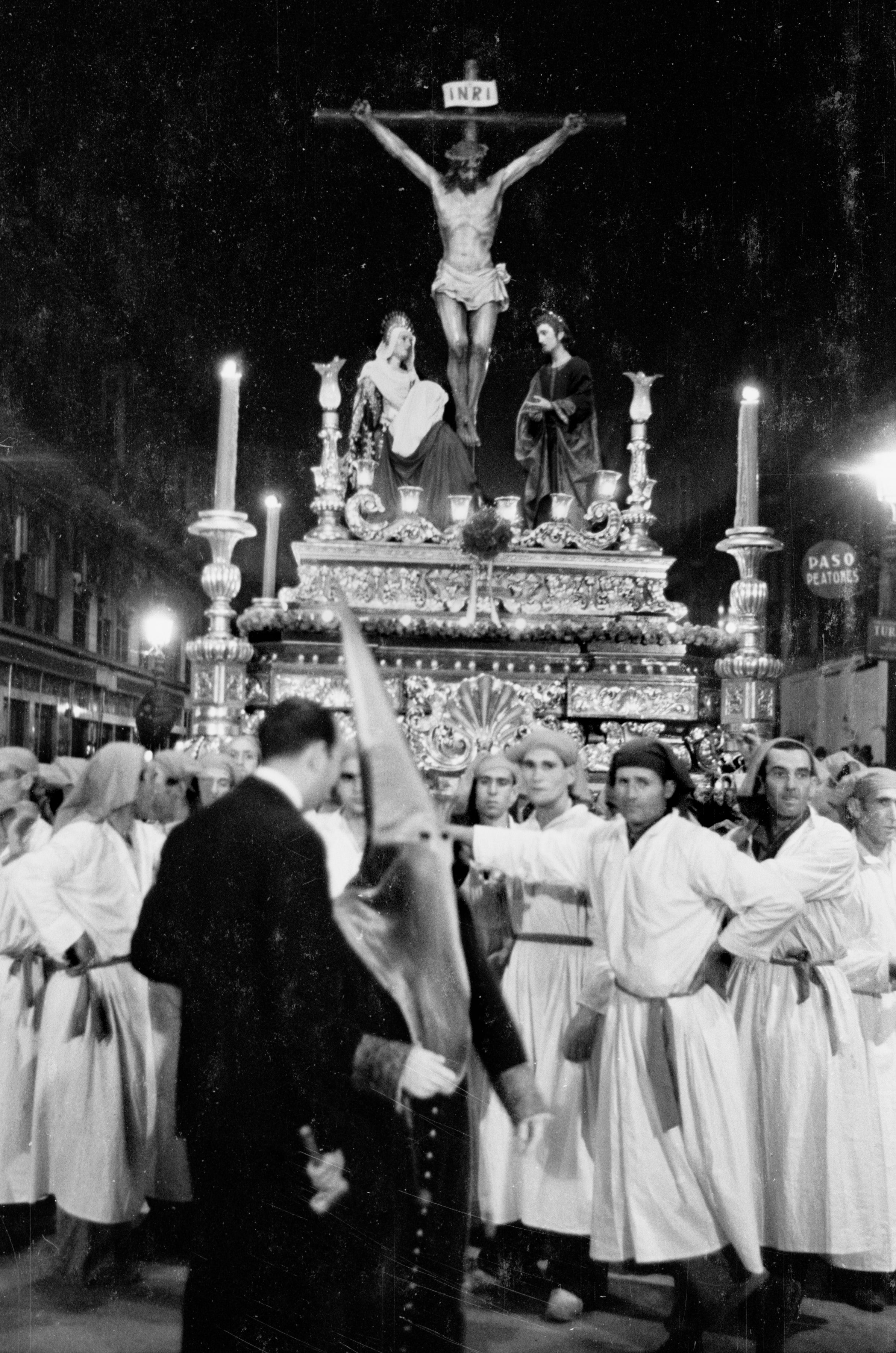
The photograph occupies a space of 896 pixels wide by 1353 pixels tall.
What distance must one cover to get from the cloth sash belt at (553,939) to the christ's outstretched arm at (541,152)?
275 centimetres

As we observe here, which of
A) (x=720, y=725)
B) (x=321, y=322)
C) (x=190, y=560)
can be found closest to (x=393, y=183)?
(x=321, y=322)

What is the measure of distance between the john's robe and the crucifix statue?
342mm

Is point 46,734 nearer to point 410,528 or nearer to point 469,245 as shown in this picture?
point 410,528

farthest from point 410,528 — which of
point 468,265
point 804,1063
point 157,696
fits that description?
point 804,1063

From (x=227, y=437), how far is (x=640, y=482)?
321cm

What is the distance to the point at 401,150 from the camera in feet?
19.3

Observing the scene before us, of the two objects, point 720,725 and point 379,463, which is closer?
point 720,725

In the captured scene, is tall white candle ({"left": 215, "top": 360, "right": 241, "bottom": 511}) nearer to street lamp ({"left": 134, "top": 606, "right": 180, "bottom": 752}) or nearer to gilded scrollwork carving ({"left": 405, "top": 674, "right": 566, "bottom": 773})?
street lamp ({"left": 134, "top": 606, "right": 180, "bottom": 752})

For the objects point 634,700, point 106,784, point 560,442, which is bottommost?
point 106,784

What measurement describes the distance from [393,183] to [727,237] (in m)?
2.22

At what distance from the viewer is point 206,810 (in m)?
2.04

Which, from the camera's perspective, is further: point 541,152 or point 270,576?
point 541,152

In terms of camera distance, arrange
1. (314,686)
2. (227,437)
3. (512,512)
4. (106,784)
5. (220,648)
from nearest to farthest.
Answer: (106,784) → (220,648) → (227,437) → (314,686) → (512,512)

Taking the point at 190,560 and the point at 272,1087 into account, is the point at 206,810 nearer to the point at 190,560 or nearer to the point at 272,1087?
the point at 272,1087
